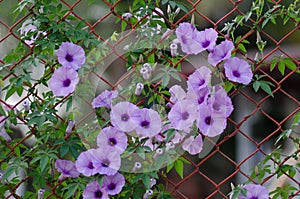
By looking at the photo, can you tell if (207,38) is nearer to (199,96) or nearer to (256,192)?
(199,96)

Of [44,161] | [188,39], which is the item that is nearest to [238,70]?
[188,39]

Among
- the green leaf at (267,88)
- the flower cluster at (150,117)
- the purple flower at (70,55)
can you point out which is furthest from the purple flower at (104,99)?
the green leaf at (267,88)

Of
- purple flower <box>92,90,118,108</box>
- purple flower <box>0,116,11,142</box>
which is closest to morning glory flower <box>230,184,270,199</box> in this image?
purple flower <box>92,90,118,108</box>

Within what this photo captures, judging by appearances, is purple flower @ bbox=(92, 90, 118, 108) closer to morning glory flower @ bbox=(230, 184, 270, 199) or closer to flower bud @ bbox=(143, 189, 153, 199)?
flower bud @ bbox=(143, 189, 153, 199)

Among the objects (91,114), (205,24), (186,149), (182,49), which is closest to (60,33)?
(91,114)

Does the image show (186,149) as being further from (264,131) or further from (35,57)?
(264,131)

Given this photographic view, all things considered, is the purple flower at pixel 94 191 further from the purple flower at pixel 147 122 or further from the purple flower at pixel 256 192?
the purple flower at pixel 256 192
